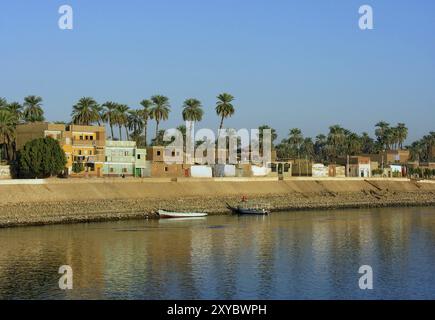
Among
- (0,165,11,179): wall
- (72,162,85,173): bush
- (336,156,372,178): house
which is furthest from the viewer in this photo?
(336,156,372,178): house

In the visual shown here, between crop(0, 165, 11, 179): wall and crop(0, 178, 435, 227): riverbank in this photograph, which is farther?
crop(0, 165, 11, 179): wall

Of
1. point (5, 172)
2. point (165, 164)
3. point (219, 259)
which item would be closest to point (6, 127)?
point (5, 172)

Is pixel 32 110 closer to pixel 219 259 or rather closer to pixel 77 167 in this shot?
pixel 77 167

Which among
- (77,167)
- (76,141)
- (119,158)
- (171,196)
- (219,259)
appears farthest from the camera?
(119,158)

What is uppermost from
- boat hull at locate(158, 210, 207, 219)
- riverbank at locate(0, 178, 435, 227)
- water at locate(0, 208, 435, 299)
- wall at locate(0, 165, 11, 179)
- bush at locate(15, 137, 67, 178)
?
bush at locate(15, 137, 67, 178)

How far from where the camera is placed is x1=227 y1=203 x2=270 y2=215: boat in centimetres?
10981

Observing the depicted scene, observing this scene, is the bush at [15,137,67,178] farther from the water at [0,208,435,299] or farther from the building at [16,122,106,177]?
the water at [0,208,435,299]

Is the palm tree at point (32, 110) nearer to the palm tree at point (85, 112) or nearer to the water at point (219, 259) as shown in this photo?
the palm tree at point (85, 112)

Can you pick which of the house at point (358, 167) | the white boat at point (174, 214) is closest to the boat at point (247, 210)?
the white boat at point (174, 214)

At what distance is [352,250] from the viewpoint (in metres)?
68.9

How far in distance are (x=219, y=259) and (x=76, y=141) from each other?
71835 mm

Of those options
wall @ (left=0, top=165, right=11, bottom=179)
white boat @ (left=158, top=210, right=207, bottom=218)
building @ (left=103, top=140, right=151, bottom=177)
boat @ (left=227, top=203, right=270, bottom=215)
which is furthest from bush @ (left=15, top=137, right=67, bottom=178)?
boat @ (left=227, top=203, right=270, bottom=215)

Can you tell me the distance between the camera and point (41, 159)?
112562mm

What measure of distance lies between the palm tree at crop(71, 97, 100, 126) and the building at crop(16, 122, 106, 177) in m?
13.2
